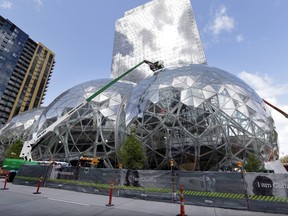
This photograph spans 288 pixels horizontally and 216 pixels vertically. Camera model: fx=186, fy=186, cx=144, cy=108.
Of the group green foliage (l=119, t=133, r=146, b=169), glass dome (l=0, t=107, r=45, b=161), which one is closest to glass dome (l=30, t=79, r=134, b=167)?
green foliage (l=119, t=133, r=146, b=169)

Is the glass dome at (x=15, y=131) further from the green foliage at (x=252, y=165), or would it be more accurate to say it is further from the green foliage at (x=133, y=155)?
the green foliage at (x=252, y=165)

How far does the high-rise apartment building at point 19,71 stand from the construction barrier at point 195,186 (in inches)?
3716

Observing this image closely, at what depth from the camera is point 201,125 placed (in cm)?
1689

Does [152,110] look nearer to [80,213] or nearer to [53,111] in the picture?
[80,213]

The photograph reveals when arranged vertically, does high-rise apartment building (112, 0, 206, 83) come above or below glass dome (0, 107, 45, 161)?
above

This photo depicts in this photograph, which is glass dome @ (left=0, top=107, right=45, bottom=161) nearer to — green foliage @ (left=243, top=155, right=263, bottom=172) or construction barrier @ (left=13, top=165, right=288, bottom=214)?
construction barrier @ (left=13, top=165, right=288, bottom=214)

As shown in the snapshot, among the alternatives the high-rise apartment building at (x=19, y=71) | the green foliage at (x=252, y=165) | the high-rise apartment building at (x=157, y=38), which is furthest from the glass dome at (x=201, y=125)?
the high-rise apartment building at (x=19, y=71)

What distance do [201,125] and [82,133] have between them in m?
14.6

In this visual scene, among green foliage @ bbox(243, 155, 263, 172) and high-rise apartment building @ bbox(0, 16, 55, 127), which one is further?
high-rise apartment building @ bbox(0, 16, 55, 127)

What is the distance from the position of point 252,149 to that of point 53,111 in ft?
82.9

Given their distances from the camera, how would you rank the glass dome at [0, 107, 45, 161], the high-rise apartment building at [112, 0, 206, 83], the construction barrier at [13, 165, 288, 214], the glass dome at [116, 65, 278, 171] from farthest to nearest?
the high-rise apartment building at [112, 0, 206, 83] < the glass dome at [0, 107, 45, 161] < the glass dome at [116, 65, 278, 171] < the construction barrier at [13, 165, 288, 214]

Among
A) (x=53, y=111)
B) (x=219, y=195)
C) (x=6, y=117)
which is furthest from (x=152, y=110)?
(x=6, y=117)

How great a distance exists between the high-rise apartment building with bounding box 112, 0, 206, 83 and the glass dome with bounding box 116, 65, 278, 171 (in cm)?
3463

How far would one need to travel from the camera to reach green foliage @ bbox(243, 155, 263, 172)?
15.6 metres
